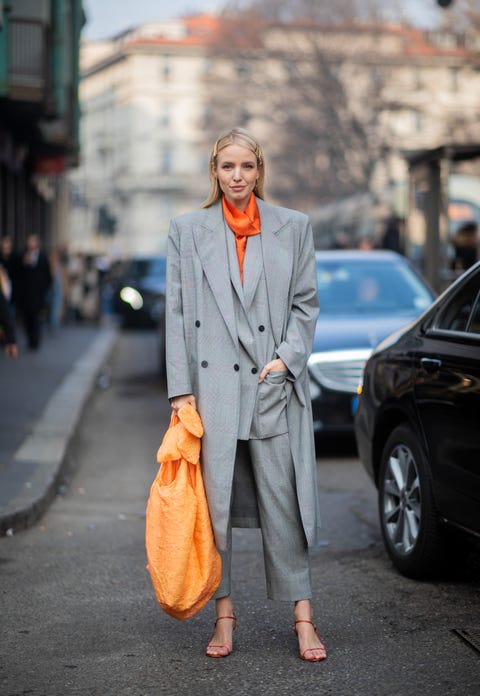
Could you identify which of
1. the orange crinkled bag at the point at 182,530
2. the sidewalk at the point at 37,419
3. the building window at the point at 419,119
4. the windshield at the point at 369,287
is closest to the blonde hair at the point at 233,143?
the orange crinkled bag at the point at 182,530

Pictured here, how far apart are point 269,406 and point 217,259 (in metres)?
0.55

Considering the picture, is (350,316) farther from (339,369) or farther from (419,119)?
(419,119)

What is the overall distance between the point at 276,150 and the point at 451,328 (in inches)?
1674

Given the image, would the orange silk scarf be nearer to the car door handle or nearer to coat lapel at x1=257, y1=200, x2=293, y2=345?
coat lapel at x1=257, y1=200, x2=293, y2=345

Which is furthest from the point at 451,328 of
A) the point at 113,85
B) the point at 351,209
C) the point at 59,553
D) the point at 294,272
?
the point at 113,85

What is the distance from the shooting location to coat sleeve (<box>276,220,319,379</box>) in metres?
4.36

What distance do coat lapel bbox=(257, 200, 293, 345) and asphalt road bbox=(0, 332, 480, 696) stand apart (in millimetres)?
1186

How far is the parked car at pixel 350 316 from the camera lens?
9.42m

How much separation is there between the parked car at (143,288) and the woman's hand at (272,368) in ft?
85.0

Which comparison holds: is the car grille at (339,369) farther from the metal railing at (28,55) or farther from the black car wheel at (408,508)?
the metal railing at (28,55)

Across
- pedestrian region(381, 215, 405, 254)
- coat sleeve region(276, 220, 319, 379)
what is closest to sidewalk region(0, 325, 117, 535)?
coat sleeve region(276, 220, 319, 379)

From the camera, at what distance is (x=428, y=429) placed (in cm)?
542

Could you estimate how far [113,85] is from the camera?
333 feet

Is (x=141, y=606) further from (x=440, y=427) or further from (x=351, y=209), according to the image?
(x=351, y=209)
